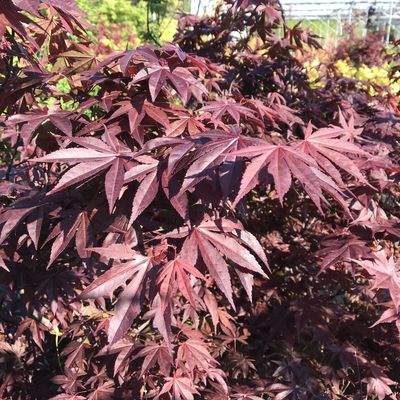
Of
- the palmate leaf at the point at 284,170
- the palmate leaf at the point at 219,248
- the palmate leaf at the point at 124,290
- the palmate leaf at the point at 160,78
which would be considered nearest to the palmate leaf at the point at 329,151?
the palmate leaf at the point at 284,170

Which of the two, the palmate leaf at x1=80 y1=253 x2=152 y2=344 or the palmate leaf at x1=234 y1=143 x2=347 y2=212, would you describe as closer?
the palmate leaf at x1=234 y1=143 x2=347 y2=212

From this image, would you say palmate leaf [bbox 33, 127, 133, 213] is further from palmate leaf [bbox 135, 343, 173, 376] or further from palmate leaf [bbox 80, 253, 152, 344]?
palmate leaf [bbox 135, 343, 173, 376]

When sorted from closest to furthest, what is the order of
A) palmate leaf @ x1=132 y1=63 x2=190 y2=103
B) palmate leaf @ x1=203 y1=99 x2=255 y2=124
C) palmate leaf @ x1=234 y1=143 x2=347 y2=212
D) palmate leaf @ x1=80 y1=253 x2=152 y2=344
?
palmate leaf @ x1=234 y1=143 x2=347 y2=212 → palmate leaf @ x1=80 y1=253 x2=152 y2=344 → palmate leaf @ x1=132 y1=63 x2=190 y2=103 → palmate leaf @ x1=203 y1=99 x2=255 y2=124

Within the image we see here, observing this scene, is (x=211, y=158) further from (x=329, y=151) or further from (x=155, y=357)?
(x=155, y=357)

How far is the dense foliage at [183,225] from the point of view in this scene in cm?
128

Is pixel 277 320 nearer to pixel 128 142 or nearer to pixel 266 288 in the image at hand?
pixel 266 288

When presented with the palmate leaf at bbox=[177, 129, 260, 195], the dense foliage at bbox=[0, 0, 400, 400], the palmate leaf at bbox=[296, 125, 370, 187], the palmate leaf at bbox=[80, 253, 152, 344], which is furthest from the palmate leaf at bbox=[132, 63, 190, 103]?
the palmate leaf at bbox=[80, 253, 152, 344]

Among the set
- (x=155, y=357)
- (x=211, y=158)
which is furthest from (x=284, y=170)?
(x=155, y=357)

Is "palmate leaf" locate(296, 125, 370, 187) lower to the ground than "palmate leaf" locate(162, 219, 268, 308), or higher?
higher

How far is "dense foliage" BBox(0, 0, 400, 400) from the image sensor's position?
1.28m

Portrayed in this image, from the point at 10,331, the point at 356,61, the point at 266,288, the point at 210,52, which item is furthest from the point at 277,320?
the point at 356,61

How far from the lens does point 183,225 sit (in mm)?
1442

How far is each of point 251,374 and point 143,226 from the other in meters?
1.38

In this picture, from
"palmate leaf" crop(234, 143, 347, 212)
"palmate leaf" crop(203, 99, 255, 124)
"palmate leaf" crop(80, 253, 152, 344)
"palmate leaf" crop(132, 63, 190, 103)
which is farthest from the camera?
"palmate leaf" crop(203, 99, 255, 124)
